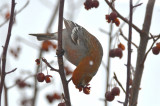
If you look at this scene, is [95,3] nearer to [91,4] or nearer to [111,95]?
[91,4]

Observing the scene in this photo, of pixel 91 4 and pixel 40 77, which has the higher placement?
pixel 91 4

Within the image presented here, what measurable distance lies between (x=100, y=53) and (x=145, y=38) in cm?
88

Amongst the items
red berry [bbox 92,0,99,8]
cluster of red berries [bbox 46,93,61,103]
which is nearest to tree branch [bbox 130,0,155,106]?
red berry [bbox 92,0,99,8]

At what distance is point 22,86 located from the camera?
4.29 meters

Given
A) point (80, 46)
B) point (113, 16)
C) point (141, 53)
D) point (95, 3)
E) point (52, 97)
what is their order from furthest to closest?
point (52, 97) < point (80, 46) < point (95, 3) < point (113, 16) < point (141, 53)

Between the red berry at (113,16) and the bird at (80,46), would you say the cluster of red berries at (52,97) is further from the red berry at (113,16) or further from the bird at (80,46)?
the red berry at (113,16)

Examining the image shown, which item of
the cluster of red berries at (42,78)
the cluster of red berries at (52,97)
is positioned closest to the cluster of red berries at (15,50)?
the cluster of red berries at (52,97)

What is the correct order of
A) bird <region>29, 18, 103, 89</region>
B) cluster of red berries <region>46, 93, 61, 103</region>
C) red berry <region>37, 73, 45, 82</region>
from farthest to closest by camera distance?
cluster of red berries <region>46, 93, 61, 103</region>
bird <region>29, 18, 103, 89</region>
red berry <region>37, 73, 45, 82</region>

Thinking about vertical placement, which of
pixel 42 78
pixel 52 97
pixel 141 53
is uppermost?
pixel 141 53

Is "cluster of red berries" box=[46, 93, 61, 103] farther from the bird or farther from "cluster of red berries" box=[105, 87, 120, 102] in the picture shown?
"cluster of red berries" box=[105, 87, 120, 102]

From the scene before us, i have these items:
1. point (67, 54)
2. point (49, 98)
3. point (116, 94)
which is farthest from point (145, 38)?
point (49, 98)

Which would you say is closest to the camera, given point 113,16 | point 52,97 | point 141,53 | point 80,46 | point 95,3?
point 141,53

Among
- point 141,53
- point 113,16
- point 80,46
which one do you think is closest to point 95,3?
point 113,16

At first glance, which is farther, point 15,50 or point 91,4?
point 15,50
